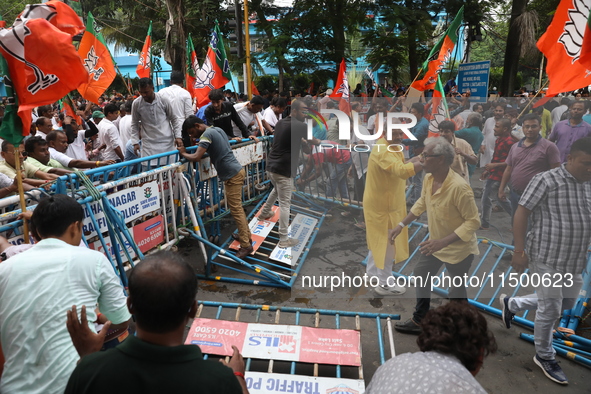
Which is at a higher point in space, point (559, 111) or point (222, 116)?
point (559, 111)

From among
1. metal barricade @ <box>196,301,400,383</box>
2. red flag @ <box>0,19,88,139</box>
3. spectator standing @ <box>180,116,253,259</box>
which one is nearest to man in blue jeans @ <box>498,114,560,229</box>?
metal barricade @ <box>196,301,400,383</box>

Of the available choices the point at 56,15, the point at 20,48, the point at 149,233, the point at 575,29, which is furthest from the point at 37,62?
the point at 575,29

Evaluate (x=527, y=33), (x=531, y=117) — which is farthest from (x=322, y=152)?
(x=527, y=33)

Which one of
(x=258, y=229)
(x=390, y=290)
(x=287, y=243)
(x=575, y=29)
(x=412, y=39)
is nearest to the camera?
(x=575, y=29)

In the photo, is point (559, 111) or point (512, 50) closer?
point (559, 111)

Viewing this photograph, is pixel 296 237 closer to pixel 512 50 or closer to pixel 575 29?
pixel 575 29

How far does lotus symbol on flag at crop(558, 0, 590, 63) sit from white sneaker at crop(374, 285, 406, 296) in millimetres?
2668

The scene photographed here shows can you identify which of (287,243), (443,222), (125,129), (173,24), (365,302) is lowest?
(365,302)

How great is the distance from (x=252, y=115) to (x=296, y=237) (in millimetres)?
2976

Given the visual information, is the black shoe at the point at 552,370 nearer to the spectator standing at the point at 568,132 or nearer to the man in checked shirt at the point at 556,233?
the man in checked shirt at the point at 556,233

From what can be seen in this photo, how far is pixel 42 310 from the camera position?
76.3 inches

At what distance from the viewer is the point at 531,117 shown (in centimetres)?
406

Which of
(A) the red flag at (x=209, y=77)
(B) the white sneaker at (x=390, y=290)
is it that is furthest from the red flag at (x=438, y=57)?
(A) the red flag at (x=209, y=77)

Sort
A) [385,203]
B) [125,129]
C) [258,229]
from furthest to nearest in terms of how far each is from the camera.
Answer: [125,129]
[258,229]
[385,203]
